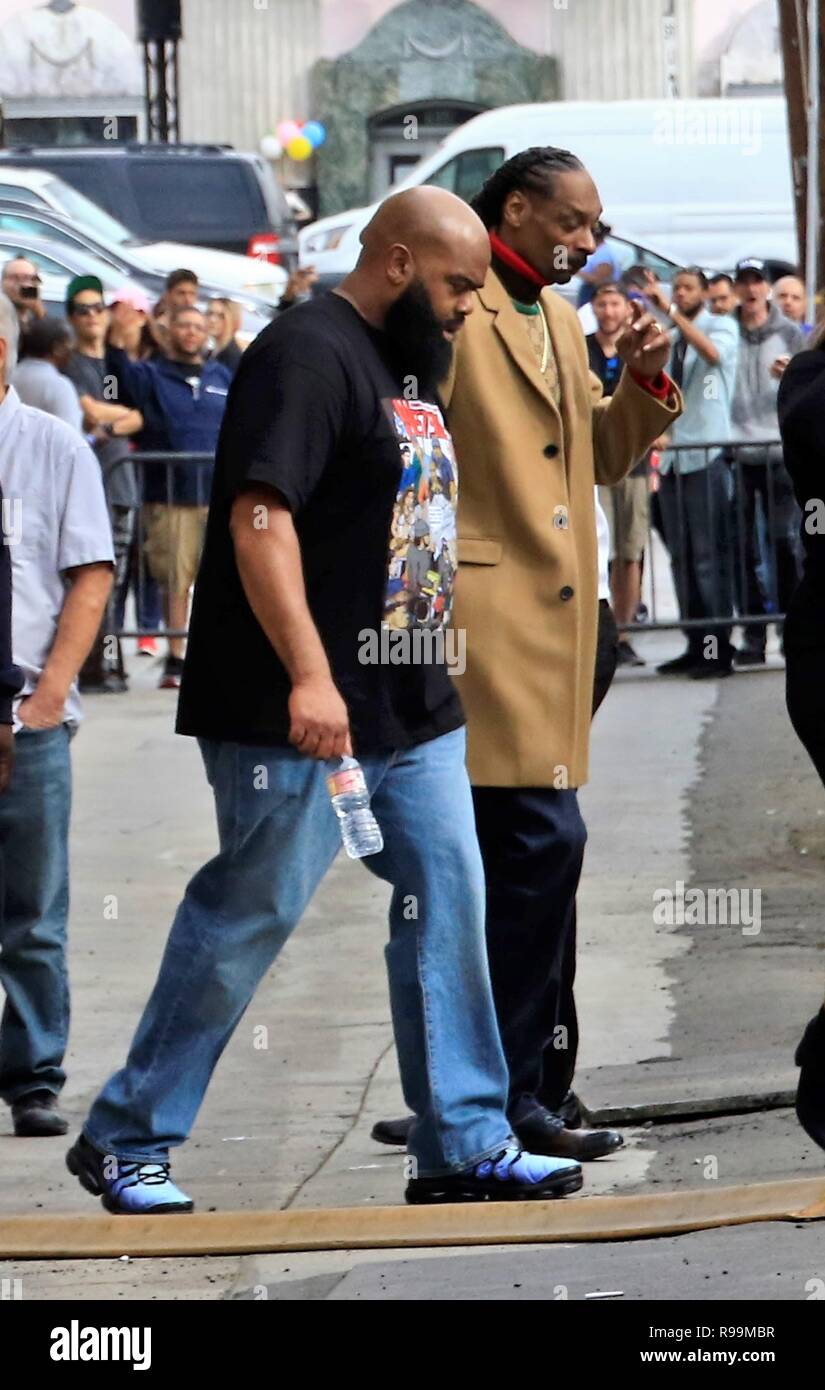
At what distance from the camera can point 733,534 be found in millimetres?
13305

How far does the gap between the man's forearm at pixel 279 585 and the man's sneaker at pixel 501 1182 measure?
3.24 ft

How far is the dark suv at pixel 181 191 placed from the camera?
2611 centimetres

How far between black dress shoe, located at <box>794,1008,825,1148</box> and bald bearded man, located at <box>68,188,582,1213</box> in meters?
0.49

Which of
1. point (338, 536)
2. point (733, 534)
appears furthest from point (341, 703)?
point (733, 534)

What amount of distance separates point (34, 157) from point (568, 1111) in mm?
21245

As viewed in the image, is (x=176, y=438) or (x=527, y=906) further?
(x=176, y=438)

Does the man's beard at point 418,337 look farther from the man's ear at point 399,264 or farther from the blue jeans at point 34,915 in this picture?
the blue jeans at point 34,915

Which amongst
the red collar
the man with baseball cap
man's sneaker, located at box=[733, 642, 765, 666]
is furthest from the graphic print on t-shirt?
man's sneaker, located at box=[733, 642, 765, 666]

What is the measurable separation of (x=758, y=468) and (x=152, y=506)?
2.88 metres

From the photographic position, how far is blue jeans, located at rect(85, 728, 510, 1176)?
15.9ft

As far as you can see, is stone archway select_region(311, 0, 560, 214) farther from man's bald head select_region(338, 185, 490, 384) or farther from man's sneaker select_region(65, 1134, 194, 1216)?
man's sneaker select_region(65, 1134, 194, 1216)

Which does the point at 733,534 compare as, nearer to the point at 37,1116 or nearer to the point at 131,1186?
the point at 37,1116

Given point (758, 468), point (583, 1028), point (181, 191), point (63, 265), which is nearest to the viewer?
point (583, 1028)
